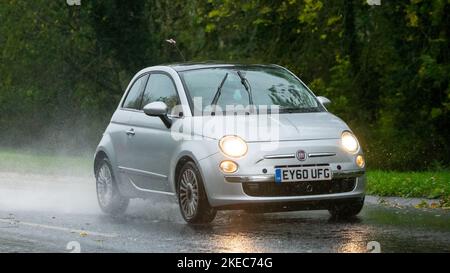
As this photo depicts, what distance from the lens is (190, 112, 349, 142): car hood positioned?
12445mm

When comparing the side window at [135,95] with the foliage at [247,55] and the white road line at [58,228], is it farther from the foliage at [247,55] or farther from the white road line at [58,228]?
the foliage at [247,55]

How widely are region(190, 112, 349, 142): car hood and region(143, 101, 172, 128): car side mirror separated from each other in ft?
1.45

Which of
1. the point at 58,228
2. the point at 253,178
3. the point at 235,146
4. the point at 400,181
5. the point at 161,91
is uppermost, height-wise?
the point at 161,91

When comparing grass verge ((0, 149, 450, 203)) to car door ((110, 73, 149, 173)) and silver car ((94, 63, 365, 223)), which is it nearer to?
silver car ((94, 63, 365, 223))

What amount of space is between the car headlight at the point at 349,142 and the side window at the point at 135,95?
10.0 feet

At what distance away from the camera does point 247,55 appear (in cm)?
3080

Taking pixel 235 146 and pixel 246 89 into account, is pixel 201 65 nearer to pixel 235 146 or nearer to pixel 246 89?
pixel 246 89

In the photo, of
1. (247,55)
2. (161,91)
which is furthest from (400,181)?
(247,55)

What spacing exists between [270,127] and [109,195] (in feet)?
10.3

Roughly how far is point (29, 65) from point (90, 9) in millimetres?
3356

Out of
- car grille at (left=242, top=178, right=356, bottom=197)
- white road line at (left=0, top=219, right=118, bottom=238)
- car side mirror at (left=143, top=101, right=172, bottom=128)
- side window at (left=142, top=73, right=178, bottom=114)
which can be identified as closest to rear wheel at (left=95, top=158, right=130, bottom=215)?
side window at (left=142, top=73, right=178, bottom=114)
